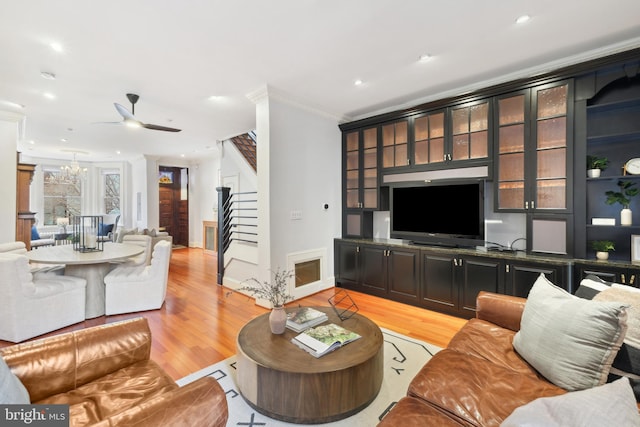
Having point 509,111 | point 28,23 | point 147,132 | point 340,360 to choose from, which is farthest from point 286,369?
point 147,132

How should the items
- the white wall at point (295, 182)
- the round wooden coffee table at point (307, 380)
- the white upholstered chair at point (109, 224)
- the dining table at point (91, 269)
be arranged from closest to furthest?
the round wooden coffee table at point (307, 380)
the dining table at point (91, 269)
the white wall at point (295, 182)
the white upholstered chair at point (109, 224)

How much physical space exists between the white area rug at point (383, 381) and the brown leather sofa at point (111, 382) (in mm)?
614

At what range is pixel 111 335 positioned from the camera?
5.17 feet

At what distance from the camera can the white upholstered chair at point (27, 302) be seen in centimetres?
279

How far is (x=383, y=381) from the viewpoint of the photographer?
7.09 feet

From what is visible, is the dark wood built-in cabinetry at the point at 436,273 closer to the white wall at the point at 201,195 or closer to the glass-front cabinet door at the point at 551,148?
the glass-front cabinet door at the point at 551,148

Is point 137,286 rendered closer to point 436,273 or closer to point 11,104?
point 11,104

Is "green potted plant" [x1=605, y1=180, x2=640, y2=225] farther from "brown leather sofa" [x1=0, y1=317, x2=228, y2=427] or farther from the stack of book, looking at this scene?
"brown leather sofa" [x1=0, y1=317, x2=228, y2=427]

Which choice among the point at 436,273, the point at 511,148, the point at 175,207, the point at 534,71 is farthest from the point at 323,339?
the point at 175,207

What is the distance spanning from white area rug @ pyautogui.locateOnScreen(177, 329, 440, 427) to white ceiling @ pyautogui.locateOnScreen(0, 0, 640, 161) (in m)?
2.79

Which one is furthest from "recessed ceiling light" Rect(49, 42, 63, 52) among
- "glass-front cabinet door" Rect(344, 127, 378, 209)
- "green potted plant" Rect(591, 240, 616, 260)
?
"green potted plant" Rect(591, 240, 616, 260)

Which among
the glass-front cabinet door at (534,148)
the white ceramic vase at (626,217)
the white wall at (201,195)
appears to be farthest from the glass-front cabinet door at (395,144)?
the white wall at (201,195)

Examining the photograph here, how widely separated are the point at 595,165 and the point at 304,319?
10.5ft

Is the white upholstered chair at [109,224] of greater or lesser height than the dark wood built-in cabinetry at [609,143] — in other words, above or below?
below
